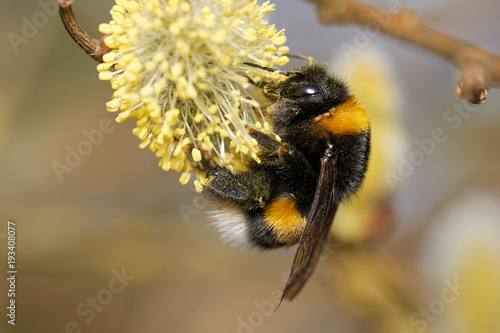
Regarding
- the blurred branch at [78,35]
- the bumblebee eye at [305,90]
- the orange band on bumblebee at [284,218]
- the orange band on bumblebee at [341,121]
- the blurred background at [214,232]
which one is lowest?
the blurred background at [214,232]

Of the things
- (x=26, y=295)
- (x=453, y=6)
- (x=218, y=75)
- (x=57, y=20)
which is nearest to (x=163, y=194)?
(x=26, y=295)

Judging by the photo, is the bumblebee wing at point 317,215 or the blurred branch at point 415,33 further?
the blurred branch at point 415,33

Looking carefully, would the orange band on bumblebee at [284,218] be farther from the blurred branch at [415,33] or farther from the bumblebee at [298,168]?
the blurred branch at [415,33]

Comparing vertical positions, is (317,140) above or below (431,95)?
above

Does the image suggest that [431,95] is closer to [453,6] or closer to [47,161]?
[453,6]

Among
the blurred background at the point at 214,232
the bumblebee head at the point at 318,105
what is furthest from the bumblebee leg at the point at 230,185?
the blurred background at the point at 214,232

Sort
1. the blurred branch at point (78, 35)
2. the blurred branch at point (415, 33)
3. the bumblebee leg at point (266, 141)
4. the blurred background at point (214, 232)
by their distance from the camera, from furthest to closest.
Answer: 1. the blurred background at point (214, 232)
2. the blurred branch at point (415, 33)
3. the bumblebee leg at point (266, 141)
4. the blurred branch at point (78, 35)
